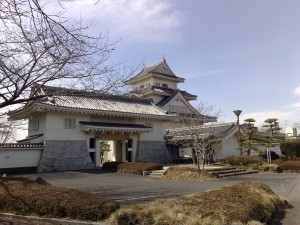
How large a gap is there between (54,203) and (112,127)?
17.8 m

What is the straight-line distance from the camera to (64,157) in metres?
22.4

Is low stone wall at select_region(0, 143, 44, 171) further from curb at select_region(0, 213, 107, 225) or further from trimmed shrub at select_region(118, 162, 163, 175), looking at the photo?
curb at select_region(0, 213, 107, 225)

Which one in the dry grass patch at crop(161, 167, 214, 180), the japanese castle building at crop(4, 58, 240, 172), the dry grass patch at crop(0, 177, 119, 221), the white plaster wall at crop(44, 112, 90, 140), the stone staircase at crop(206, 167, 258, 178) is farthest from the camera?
the white plaster wall at crop(44, 112, 90, 140)

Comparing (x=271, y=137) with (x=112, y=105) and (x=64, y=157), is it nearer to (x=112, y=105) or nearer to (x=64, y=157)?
(x=112, y=105)

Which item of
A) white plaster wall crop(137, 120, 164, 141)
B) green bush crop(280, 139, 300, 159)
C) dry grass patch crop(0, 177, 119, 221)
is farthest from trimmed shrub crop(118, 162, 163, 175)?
green bush crop(280, 139, 300, 159)

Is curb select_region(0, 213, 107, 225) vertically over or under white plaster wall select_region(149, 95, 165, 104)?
under

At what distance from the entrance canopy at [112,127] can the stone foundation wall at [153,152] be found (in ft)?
5.45

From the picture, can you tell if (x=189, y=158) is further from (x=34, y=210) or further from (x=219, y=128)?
(x=34, y=210)

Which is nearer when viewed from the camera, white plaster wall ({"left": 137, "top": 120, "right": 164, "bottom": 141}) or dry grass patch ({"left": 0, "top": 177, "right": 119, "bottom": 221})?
dry grass patch ({"left": 0, "top": 177, "right": 119, "bottom": 221})

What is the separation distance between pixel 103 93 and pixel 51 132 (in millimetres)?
15450

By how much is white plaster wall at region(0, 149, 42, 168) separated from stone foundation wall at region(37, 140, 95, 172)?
471mm

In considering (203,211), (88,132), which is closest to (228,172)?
(88,132)

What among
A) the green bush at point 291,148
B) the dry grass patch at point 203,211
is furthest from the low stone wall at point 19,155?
the green bush at point 291,148

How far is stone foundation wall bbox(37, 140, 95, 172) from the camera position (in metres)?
21.5
